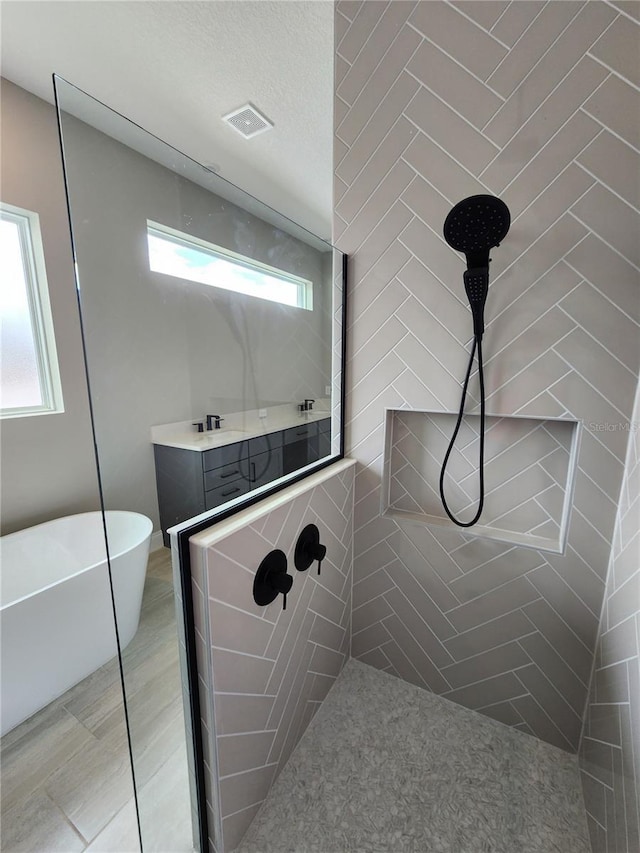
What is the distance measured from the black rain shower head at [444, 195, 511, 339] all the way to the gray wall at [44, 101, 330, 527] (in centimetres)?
74

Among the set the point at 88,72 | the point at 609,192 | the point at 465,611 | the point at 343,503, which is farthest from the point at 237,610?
the point at 88,72

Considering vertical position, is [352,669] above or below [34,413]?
below

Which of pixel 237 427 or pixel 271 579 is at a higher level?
pixel 237 427

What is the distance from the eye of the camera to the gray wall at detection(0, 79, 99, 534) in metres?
1.71

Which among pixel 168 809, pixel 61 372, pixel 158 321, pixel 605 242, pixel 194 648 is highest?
pixel 605 242

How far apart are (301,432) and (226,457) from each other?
389 millimetres

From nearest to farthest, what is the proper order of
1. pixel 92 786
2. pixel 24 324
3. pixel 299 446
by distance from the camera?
pixel 92 786 → pixel 299 446 → pixel 24 324

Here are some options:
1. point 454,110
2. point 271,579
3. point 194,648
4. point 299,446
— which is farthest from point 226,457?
point 454,110

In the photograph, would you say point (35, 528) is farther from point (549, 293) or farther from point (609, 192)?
point (609, 192)

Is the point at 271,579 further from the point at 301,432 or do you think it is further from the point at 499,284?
the point at 499,284

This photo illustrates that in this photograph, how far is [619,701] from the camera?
3.00 feet

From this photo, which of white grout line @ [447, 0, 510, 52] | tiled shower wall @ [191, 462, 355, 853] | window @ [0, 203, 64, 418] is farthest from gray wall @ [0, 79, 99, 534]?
white grout line @ [447, 0, 510, 52]

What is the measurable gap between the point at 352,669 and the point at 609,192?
201 cm

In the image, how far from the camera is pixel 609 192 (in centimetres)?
94
